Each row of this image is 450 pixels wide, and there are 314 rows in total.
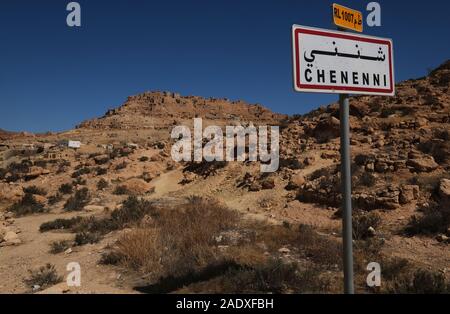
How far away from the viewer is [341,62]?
281 cm

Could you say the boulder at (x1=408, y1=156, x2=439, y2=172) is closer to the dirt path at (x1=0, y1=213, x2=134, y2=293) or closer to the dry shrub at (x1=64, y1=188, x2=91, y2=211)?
the dirt path at (x1=0, y1=213, x2=134, y2=293)

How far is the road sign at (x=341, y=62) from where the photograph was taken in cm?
269

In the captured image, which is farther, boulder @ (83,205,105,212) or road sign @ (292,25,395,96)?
boulder @ (83,205,105,212)

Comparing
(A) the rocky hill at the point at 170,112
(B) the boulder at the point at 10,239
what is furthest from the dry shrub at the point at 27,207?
(A) the rocky hill at the point at 170,112

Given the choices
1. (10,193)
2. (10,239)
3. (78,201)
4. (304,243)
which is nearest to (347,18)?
(304,243)

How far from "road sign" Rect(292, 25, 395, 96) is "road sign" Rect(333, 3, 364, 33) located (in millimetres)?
62

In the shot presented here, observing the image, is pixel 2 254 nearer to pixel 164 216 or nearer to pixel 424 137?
pixel 164 216

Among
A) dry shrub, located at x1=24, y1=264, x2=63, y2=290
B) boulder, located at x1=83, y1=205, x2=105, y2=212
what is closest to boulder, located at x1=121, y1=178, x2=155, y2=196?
boulder, located at x1=83, y1=205, x2=105, y2=212

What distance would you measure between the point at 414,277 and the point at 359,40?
281cm

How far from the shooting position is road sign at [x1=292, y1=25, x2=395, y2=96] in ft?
8.81

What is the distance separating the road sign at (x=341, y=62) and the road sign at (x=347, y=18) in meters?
0.06

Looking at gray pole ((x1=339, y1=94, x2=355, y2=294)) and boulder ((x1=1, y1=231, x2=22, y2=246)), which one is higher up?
gray pole ((x1=339, y1=94, x2=355, y2=294))

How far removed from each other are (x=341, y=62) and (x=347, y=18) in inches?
13.7
